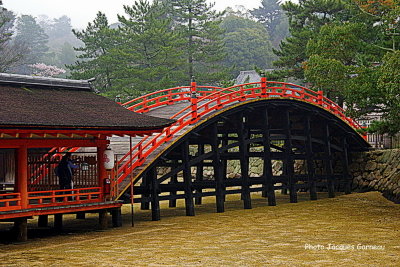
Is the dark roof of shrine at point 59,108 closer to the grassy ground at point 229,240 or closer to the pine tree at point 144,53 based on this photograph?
the grassy ground at point 229,240

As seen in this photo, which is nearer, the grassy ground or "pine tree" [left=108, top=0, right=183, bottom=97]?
the grassy ground

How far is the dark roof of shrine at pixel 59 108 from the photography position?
15.4m

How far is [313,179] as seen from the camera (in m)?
27.5

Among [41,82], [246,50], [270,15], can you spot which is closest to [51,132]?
[41,82]

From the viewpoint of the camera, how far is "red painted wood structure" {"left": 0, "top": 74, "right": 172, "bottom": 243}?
1561 cm

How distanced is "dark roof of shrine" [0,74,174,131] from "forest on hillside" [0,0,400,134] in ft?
26.8

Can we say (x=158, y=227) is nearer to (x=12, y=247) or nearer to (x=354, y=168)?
(x=12, y=247)

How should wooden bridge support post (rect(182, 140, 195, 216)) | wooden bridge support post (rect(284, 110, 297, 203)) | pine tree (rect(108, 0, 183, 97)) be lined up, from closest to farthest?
1. wooden bridge support post (rect(182, 140, 195, 216))
2. wooden bridge support post (rect(284, 110, 297, 203))
3. pine tree (rect(108, 0, 183, 97))

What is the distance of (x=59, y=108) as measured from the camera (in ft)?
56.0

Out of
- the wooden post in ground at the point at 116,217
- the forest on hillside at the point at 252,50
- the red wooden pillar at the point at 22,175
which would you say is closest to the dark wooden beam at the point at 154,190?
the wooden post in ground at the point at 116,217

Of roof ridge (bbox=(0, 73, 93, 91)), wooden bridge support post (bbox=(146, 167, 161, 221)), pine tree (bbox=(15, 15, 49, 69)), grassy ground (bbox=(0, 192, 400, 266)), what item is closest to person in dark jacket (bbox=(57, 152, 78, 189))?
grassy ground (bbox=(0, 192, 400, 266))

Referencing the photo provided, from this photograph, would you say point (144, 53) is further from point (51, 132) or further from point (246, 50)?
point (51, 132)

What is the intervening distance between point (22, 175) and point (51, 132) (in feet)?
4.54

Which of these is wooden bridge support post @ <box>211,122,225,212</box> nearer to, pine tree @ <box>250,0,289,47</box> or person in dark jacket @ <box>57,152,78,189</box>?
person in dark jacket @ <box>57,152,78,189</box>
